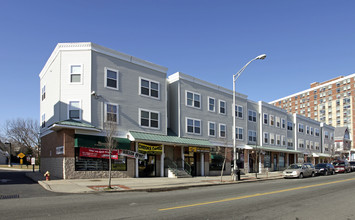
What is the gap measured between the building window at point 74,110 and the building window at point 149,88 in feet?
Answer: 19.0

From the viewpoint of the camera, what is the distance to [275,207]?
10820 millimetres

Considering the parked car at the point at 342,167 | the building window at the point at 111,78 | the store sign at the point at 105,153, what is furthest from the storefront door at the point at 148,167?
the parked car at the point at 342,167

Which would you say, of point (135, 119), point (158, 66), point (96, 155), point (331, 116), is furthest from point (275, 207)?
point (331, 116)

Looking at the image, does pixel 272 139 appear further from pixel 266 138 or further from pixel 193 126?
pixel 193 126

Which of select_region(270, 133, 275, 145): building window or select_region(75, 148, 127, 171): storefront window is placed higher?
select_region(270, 133, 275, 145): building window

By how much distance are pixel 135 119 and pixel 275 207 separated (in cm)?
1632

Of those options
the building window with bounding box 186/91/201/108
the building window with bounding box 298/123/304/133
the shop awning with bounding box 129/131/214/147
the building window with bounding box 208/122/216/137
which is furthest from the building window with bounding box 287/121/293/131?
the building window with bounding box 186/91/201/108

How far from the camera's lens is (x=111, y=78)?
24016mm

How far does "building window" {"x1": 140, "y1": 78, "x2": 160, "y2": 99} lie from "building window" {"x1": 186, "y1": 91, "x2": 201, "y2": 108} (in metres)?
3.99

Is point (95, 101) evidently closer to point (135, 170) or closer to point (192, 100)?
point (135, 170)

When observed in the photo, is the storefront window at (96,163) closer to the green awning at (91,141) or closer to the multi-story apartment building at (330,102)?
the green awning at (91,141)

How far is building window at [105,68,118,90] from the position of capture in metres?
23.7

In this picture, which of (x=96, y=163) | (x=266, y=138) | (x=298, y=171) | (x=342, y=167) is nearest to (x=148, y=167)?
(x=96, y=163)

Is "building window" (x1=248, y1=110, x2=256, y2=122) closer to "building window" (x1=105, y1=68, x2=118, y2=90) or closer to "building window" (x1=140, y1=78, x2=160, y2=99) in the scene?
"building window" (x1=140, y1=78, x2=160, y2=99)
